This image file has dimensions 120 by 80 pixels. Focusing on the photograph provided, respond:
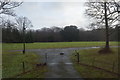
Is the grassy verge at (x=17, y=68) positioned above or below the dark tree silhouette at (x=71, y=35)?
below

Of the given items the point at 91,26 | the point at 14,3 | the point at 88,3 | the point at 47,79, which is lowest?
the point at 47,79

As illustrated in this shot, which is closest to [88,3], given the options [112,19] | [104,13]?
[104,13]

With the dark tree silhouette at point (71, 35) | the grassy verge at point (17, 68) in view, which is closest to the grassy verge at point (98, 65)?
the grassy verge at point (17, 68)

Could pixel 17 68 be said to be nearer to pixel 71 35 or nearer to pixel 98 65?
pixel 98 65

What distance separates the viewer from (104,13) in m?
27.1

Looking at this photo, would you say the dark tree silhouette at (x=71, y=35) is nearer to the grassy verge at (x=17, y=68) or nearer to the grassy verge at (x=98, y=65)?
the grassy verge at (x=17, y=68)

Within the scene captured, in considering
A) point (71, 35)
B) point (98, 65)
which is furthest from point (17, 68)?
point (71, 35)

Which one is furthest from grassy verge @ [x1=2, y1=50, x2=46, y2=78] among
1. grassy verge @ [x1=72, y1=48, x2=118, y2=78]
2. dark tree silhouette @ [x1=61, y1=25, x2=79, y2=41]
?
dark tree silhouette @ [x1=61, y1=25, x2=79, y2=41]

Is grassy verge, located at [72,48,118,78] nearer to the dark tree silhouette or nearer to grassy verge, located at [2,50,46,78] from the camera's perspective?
grassy verge, located at [2,50,46,78]

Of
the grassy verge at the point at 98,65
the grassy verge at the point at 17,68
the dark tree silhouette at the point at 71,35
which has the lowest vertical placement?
the grassy verge at the point at 17,68

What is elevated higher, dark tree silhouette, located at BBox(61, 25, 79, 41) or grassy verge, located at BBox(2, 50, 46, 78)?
dark tree silhouette, located at BBox(61, 25, 79, 41)

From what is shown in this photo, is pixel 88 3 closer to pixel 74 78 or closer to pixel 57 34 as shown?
pixel 74 78

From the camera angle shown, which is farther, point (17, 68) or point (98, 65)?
point (17, 68)

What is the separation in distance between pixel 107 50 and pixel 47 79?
18.5m
